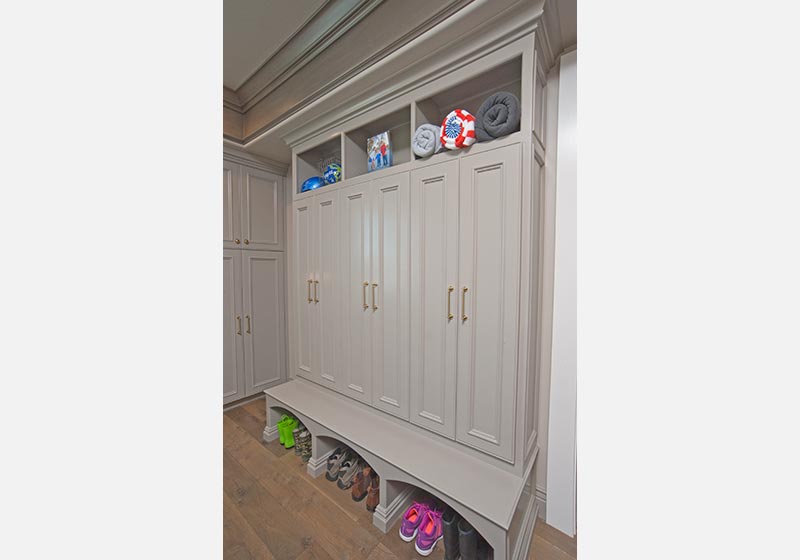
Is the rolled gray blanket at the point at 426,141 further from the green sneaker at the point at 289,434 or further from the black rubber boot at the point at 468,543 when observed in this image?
the green sneaker at the point at 289,434

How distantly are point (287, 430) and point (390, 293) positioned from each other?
1260 millimetres

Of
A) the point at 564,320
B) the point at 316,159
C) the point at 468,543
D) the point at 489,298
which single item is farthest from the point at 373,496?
the point at 316,159

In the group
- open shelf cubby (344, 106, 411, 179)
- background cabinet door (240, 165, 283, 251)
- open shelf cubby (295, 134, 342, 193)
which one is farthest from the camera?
background cabinet door (240, 165, 283, 251)

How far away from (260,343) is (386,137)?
215cm

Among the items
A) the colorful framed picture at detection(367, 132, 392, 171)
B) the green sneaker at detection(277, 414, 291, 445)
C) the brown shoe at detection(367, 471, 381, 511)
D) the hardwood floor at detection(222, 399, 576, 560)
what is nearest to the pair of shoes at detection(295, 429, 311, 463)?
the hardwood floor at detection(222, 399, 576, 560)

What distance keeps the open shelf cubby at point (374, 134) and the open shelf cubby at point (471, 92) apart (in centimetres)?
23

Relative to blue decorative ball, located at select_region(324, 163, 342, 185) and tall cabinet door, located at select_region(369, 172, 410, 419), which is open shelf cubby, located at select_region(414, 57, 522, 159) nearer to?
tall cabinet door, located at select_region(369, 172, 410, 419)

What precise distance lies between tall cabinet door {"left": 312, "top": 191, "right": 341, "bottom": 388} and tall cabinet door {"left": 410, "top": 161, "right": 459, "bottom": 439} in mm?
634

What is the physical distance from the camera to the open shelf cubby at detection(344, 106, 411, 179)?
1866 millimetres

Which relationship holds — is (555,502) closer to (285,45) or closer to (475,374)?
(475,374)

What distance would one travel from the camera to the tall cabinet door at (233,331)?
256 centimetres

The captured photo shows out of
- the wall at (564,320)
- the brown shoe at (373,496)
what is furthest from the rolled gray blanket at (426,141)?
the brown shoe at (373,496)

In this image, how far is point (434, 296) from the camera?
4.98 ft

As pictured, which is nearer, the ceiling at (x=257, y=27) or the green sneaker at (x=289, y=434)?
the ceiling at (x=257, y=27)
